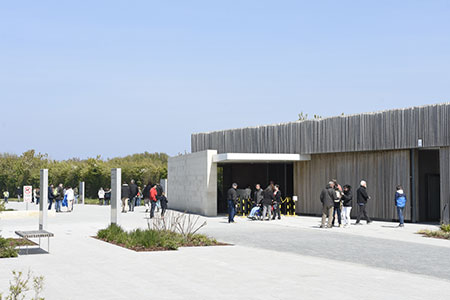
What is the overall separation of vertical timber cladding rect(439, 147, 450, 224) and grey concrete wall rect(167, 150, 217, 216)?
10.5m

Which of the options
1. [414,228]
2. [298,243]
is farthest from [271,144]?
[298,243]

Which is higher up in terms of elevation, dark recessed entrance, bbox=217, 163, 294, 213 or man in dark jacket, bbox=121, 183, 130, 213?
dark recessed entrance, bbox=217, 163, 294, 213

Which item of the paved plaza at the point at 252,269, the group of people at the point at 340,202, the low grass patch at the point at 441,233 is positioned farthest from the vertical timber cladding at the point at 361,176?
the paved plaza at the point at 252,269

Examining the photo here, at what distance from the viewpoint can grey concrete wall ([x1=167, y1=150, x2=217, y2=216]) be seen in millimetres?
28906

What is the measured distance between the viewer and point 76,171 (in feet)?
186

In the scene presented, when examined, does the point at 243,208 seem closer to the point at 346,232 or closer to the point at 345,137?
the point at 345,137

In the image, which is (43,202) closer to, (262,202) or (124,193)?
(262,202)

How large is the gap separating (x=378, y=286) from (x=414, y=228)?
13.3 meters

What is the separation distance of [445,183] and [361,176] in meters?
4.17

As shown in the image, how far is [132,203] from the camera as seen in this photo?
34.5 m

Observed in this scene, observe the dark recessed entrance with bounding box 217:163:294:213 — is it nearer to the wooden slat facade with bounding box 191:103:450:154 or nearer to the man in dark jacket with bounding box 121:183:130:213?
the wooden slat facade with bounding box 191:103:450:154

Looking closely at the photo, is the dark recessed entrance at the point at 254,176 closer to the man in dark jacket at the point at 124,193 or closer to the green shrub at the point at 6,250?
the man in dark jacket at the point at 124,193

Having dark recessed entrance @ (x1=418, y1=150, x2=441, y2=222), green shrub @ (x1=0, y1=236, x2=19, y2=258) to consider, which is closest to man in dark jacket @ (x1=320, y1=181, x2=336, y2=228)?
dark recessed entrance @ (x1=418, y1=150, x2=441, y2=222)

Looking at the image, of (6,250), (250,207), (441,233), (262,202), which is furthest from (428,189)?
(6,250)
